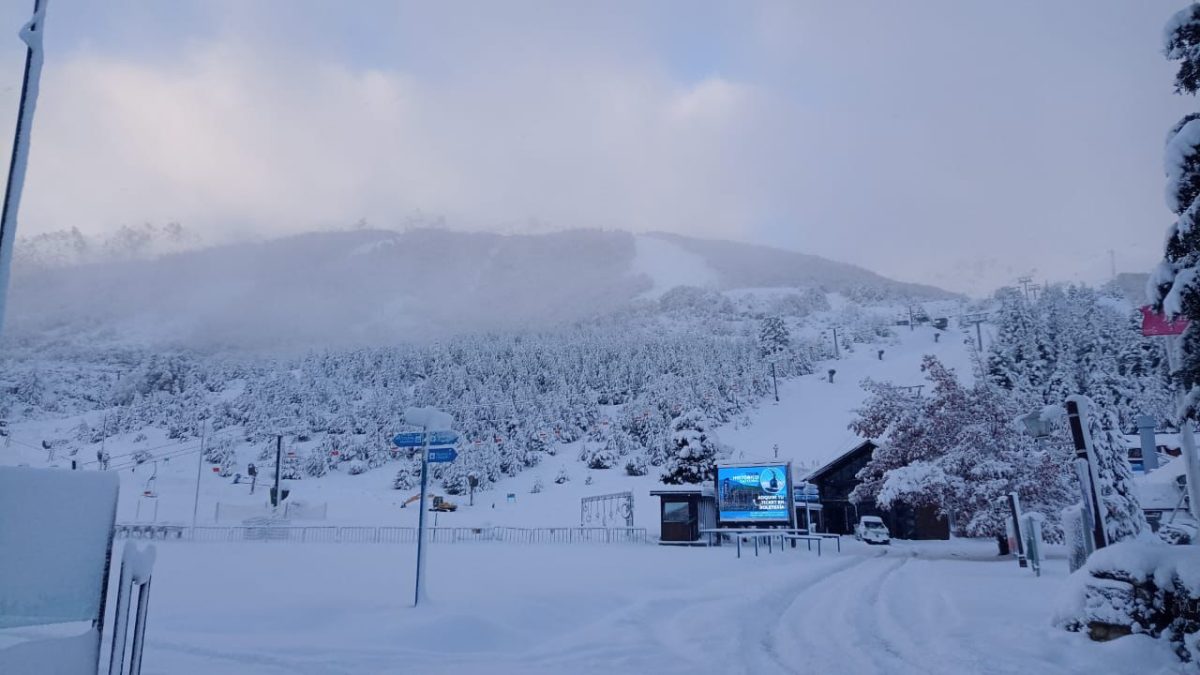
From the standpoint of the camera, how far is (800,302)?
5871 inches

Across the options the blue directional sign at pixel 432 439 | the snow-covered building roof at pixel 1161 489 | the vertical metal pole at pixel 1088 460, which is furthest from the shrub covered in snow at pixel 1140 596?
the snow-covered building roof at pixel 1161 489

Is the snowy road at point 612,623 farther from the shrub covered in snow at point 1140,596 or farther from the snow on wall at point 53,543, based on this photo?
the snow on wall at point 53,543

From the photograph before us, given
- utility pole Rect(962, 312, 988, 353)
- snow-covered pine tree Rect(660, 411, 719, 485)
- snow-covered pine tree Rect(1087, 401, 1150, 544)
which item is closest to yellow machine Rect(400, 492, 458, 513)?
snow-covered pine tree Rect(660, 411, 719, 485)

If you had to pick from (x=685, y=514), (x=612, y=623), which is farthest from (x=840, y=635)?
(x=685, y=514)

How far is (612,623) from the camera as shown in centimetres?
1066

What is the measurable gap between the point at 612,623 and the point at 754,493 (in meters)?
20.6

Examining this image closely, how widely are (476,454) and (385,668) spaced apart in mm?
55976

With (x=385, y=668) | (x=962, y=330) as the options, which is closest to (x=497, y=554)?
(x=385, y=668)

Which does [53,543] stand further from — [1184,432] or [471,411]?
[471,411]

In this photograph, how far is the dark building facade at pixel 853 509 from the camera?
139 feet

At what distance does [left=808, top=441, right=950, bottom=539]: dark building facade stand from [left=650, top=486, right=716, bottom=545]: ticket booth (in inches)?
505

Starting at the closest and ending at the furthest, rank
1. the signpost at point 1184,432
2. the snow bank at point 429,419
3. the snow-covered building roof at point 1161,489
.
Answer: the signpost at point 1184,432, the snow bank at point 429,419, the snow-covered building roof at point 1161,489

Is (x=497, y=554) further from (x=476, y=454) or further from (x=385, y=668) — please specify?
(x=476, y=454)

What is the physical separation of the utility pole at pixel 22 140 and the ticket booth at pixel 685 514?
3031cm
